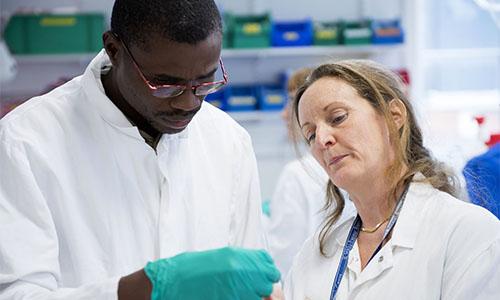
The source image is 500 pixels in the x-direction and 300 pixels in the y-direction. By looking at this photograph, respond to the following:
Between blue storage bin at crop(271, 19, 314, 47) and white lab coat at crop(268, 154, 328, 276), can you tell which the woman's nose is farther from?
blue storage bin at crop(271, 19, 314, 47)

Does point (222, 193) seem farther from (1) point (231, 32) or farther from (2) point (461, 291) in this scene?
(1) point (231, 32)

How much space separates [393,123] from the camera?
1510 millimetres

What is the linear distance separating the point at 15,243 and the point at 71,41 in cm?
314

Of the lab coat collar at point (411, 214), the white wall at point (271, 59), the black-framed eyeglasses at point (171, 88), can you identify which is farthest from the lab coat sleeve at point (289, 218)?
the white wall at point (271, 59)

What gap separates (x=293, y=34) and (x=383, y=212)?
300cm

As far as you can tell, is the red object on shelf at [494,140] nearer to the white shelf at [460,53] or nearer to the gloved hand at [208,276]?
the gloved hand at [208,276]

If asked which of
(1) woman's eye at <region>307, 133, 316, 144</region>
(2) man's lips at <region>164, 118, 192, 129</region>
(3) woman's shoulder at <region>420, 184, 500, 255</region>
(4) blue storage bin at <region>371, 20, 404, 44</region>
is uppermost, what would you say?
(2) man's lips at <region>164, 118, 192, 129</region>

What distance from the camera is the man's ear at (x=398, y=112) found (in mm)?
1529

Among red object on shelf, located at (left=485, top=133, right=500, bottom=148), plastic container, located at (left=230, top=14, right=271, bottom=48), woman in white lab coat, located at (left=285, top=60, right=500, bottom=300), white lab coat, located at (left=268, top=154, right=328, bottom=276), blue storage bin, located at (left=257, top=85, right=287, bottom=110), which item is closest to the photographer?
woman in white lab coat, located at (left=285, top=60, right=500, bottom=300)

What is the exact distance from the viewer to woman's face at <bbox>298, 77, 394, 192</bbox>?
1458 millimetres

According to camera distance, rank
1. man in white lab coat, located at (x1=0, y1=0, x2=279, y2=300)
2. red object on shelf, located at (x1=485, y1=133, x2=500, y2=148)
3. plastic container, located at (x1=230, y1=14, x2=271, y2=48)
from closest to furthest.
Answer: man in white lab coat, located at (x1=0, y1=0, x2=279, y2=300) → red object on shelf, located at (x1=485, y1=133, x2=500, y2=148) → plastic container, located at (x1=230, y1=14, x2=271, y2=48)

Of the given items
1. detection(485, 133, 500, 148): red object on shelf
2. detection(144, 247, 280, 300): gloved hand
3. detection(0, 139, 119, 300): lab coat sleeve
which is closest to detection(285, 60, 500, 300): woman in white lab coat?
detection(144, 247, 280, 300): gloved hand

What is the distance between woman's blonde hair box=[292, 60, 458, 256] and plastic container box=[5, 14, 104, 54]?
287 cm

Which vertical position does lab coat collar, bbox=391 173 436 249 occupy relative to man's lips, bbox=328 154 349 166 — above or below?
below
